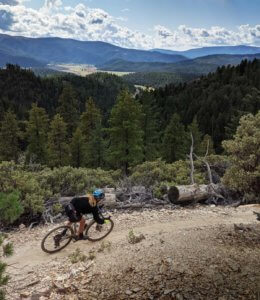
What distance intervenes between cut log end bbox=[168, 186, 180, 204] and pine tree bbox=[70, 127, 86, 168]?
29706 mm

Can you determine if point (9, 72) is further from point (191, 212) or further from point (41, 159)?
point (191, 212)

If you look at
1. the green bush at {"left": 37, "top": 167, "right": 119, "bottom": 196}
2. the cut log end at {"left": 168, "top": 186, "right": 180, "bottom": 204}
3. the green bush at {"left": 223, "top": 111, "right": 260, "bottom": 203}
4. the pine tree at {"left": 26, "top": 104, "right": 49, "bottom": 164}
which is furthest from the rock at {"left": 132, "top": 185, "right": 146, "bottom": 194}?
the pine tree at {"left": 26, "top": 104, "right": 49, "bottom": 164}

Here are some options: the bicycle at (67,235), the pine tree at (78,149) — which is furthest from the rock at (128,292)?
the pine tree at (78,149)

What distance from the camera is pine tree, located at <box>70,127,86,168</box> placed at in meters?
44.8

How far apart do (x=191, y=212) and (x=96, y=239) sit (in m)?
4.41

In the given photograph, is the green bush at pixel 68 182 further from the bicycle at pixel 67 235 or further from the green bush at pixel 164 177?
the bicycle at pixel 67 235

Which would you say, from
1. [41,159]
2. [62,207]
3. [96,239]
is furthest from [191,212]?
[41,159]

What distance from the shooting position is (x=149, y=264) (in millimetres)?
10273

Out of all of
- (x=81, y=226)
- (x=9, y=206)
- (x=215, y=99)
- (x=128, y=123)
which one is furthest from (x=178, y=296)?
(x=215, y=99)

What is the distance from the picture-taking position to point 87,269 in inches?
412

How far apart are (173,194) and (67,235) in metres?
5.46

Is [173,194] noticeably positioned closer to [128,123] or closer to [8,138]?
[128,123]

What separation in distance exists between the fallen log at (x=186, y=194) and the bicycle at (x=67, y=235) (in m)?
3.82

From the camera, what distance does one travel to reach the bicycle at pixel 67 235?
Answer: 11.9 metres
